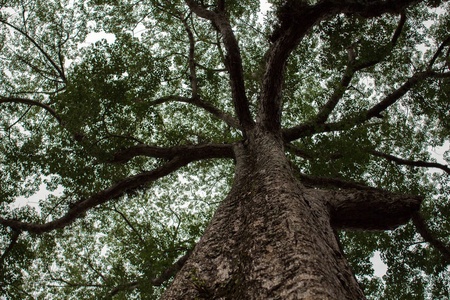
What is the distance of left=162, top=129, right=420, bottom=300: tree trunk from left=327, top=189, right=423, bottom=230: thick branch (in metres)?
1.07

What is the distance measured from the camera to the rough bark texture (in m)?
1.59

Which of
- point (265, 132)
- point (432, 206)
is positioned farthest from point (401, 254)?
point (265, 132)

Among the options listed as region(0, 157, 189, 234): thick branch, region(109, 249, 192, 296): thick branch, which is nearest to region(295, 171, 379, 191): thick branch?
region(109, 249, 192, 296): thick branch

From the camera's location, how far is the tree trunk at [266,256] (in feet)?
5.24

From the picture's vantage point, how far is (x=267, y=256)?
1.93m

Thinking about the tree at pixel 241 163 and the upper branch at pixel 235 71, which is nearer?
the tree at pixel 241 163

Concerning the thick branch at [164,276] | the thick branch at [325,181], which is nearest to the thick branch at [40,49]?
the thick branch at [164,276]

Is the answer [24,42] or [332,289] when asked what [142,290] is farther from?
[24,42]

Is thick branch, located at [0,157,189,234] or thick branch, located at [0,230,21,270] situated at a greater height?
thick branch, located at [0,157,189,234]

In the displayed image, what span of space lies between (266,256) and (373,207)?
2.86m

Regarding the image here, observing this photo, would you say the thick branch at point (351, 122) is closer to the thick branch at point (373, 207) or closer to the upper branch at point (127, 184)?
the upper branch at point (127, 184)

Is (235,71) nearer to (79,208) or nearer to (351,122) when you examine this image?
(351,122)

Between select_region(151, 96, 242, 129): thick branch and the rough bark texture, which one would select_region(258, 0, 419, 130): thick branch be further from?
select_region(151, 96, 242, 129): thick branch

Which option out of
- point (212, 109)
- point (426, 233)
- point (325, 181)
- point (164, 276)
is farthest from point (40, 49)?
point (426, 233)
